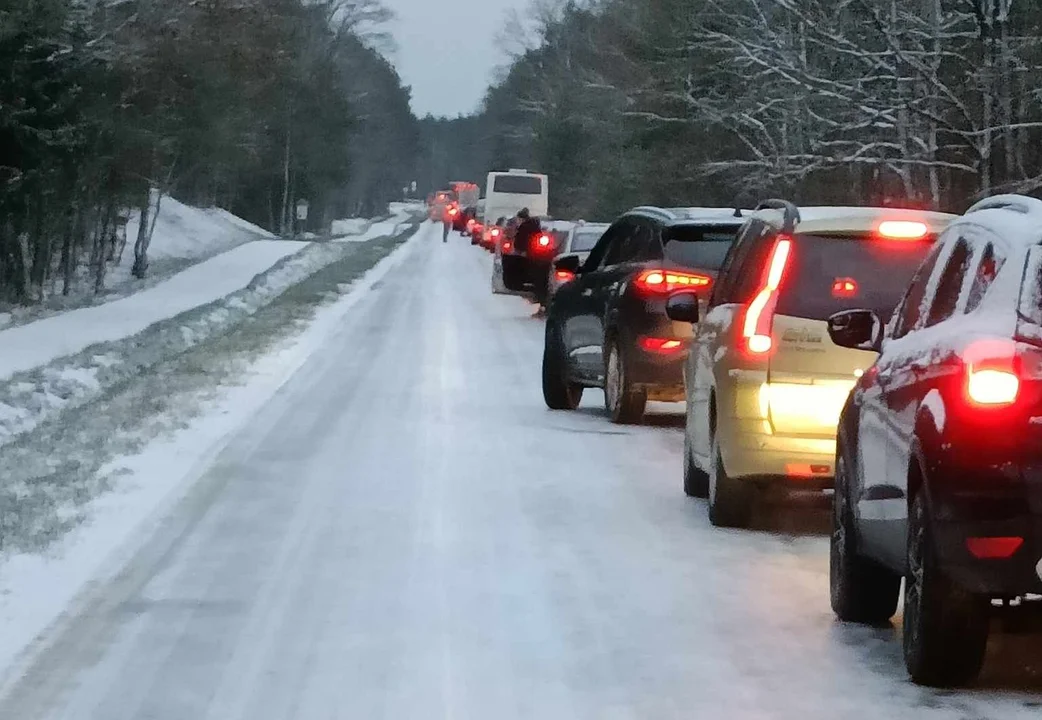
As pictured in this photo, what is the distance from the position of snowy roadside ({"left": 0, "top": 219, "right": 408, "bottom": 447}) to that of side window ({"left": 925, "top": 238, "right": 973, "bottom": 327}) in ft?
29.4

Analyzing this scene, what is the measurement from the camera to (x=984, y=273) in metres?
7.36

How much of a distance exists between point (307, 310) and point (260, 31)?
176 inches

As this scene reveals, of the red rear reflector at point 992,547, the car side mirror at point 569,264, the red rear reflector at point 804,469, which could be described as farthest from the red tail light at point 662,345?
the red rear reflector at point 992,547

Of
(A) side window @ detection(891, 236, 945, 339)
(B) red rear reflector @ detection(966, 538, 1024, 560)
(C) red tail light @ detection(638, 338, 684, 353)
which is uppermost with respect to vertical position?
(A) side window @ detection(891, 236, 945, 339)

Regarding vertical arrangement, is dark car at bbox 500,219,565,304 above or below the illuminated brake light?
below

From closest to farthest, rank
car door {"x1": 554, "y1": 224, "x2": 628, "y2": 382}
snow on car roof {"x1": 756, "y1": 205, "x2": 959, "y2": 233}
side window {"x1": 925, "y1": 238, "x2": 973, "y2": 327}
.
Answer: side window {"x1": 925, "y1": 238, "x2": 973, "y2": 327} < snow on car roof {"x1": 756, "y1": 205, "x2": 959, "y2": 233} < car door {"x1": 554, "y1": 224, "x2": 628, "y2": 382}

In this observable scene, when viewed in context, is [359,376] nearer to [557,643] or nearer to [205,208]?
[557,643]

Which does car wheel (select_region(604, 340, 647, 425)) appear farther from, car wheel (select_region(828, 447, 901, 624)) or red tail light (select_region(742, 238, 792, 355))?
car wheel (select_region(828, 447, 901, 624))

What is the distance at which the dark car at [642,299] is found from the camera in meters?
16.2

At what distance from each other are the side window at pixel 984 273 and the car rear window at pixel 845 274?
11.4 ft

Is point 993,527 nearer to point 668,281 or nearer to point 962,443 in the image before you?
point 962,443

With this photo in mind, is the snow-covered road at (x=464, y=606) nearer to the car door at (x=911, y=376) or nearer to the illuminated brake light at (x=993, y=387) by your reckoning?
the car door at (x=911, y=376)

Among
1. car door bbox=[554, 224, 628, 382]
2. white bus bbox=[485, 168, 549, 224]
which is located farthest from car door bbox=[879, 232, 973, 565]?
white bus bbox=[485, 168, 549, 224]

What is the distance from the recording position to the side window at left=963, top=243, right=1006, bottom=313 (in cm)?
721
